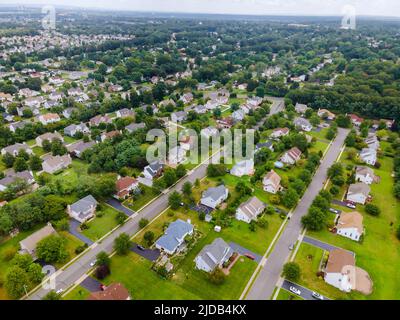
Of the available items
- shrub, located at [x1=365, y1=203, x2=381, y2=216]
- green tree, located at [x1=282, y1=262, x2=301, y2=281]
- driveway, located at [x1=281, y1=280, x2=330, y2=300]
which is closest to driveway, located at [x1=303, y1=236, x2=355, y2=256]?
green tree, located at [x1=282, y1=262, x2=301, y2=281]

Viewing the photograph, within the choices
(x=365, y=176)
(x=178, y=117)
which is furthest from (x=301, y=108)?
(x=365, y=176)

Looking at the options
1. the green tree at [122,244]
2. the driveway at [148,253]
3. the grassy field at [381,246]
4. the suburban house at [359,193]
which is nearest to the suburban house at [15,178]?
the green tree at [122,244]

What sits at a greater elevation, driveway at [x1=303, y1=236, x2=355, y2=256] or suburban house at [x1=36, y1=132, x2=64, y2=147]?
suburban house at [x1=36, y1=132, x2=64, y2=147]

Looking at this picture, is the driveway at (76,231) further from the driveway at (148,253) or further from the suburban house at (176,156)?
the suburban house at (176,156)

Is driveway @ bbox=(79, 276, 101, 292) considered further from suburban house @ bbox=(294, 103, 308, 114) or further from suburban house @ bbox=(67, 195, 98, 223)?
suburban house @ bbox=(294, 103, 308, 114)

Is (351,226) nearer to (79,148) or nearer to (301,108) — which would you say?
(79,148)

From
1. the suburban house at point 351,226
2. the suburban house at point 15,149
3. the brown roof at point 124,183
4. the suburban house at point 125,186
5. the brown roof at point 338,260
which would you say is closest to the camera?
the brown roof at point 338,260
